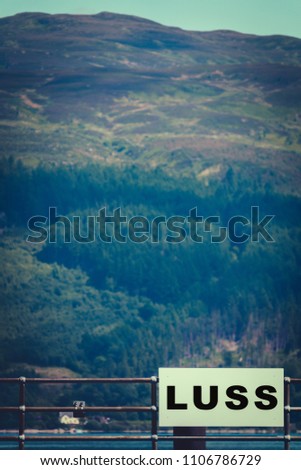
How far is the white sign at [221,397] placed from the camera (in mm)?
22562

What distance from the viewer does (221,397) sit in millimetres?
22594

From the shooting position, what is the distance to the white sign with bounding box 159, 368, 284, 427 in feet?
74.0

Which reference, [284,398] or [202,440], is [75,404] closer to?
[202,440]

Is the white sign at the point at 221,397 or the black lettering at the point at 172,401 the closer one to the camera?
the white sign at the point at 221,397

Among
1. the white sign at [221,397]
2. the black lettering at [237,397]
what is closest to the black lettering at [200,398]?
the white sign at [221,397]

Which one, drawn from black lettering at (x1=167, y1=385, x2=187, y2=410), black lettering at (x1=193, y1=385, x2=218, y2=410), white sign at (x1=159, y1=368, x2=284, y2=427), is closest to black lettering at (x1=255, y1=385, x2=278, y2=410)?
white sign at (x1=159, y1=368, x2=284, y2=427)

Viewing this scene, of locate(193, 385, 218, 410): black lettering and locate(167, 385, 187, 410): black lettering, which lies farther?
locate(167, 385, 187, 410): black lettering

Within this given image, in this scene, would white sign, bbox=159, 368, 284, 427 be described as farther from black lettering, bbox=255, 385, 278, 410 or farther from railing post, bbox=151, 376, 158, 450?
railing post, bbox=151, 376, 158, 450

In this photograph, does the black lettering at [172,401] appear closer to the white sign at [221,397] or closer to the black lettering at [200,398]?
the white sign at [221,397]

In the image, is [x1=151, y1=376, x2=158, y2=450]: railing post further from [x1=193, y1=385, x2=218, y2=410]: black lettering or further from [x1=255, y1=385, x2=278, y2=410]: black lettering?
[x1=255, y1=385, x2=278, y2=410]: black lettering
